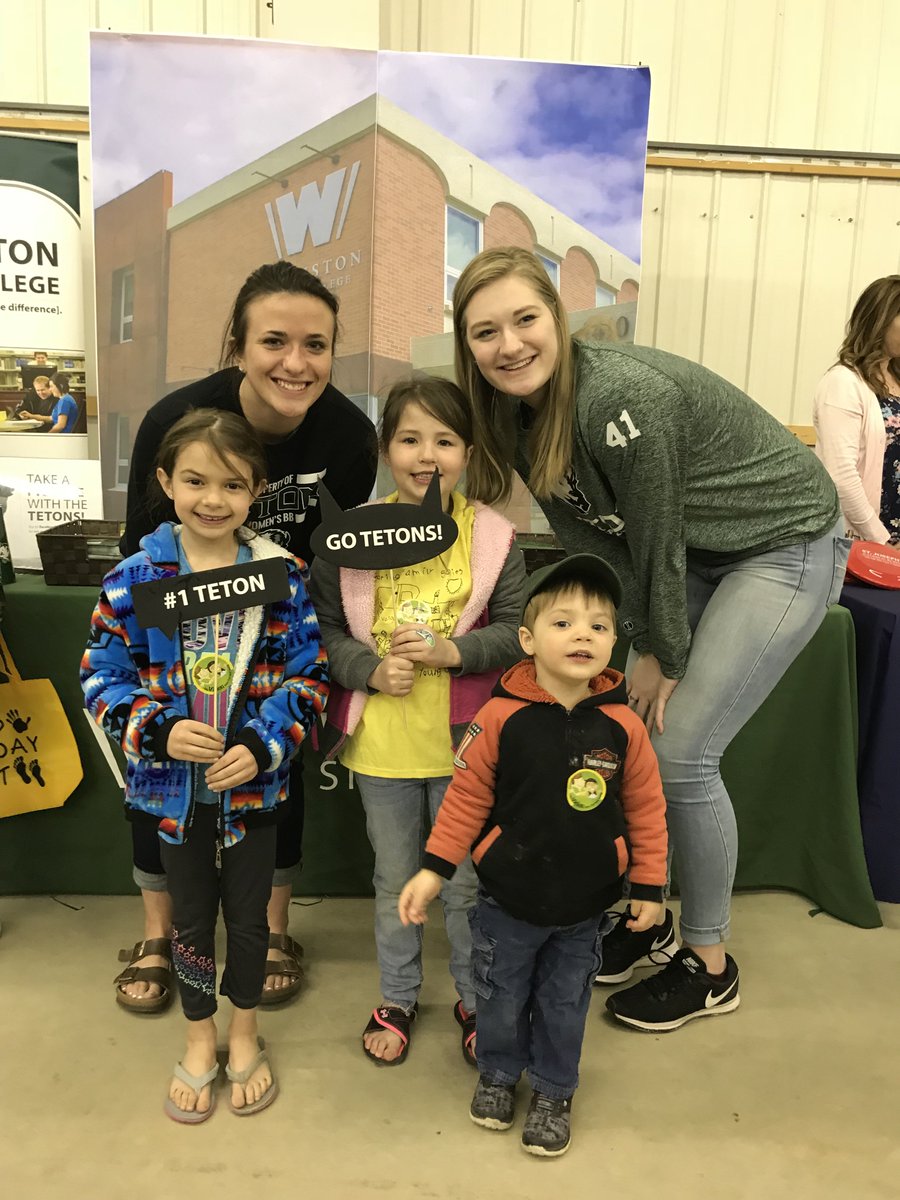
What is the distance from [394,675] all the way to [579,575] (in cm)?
34

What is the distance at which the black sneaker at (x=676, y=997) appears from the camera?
159 cm

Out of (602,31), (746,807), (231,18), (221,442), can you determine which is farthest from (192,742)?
(602,31)

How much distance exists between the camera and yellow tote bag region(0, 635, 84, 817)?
6.07 feet

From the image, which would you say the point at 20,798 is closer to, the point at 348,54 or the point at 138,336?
the point at 138,336

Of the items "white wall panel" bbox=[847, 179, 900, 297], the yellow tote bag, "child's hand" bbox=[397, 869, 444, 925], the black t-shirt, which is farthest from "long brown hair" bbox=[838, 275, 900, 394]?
the yellow tote bag

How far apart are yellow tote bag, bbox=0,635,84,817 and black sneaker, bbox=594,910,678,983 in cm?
120

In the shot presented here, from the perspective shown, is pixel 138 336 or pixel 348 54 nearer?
pixel 348 54

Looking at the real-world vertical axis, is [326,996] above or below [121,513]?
below

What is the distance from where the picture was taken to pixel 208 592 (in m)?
1.25

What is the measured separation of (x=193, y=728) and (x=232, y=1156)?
650 mm

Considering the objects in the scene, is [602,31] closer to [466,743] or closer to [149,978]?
[466,743]

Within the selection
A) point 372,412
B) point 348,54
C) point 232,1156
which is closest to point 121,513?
point 372,412

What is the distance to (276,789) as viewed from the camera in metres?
1.34

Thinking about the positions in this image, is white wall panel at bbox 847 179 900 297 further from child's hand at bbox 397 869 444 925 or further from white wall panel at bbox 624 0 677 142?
child's hand at bbox 397 869 444 925
